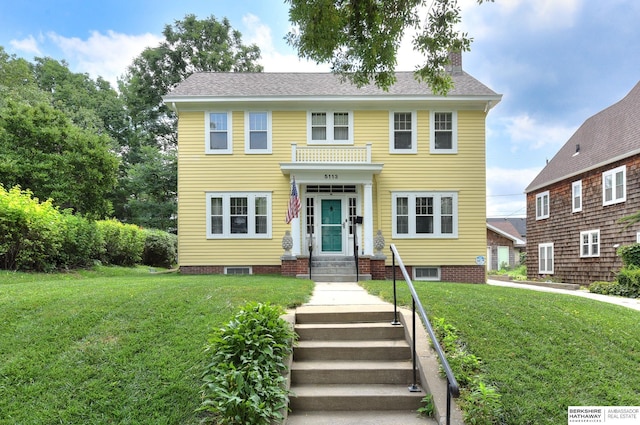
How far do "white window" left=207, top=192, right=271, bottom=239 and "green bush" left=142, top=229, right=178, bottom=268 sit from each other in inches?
280

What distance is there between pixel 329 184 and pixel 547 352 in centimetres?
940

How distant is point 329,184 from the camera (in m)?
13.2

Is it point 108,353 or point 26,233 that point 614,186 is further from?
point 26,233

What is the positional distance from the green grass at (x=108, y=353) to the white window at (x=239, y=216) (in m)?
6.55

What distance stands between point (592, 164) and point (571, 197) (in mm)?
2096

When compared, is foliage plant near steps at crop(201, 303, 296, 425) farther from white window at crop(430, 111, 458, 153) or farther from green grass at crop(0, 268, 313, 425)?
white window at crop(430, 111, 458, 153)

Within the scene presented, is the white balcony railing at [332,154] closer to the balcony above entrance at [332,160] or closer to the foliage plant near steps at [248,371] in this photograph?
the balcony above entrance at [332,160]

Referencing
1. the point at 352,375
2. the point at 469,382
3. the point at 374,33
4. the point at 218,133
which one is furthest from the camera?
the point at 218,133

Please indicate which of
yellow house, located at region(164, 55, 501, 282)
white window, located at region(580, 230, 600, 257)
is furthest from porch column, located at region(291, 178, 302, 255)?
white window, located at region(580, 230, 600, 257)

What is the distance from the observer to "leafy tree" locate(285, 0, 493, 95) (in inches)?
261

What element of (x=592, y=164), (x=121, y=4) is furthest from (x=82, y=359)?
(x=592, y=164)

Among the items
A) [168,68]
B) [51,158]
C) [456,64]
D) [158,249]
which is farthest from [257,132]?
[168,68]

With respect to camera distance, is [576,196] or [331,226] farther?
[576,196]

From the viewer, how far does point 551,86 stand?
19.7 metres
